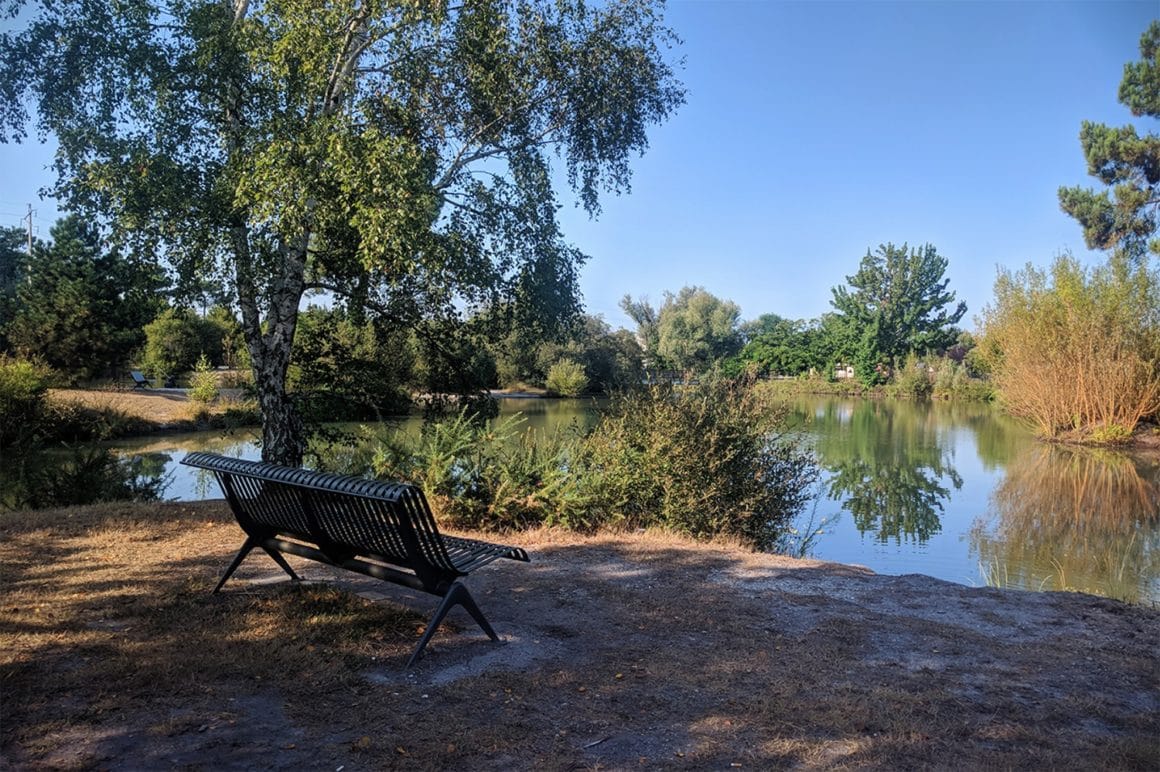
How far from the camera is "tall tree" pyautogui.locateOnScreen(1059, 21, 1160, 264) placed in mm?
21672

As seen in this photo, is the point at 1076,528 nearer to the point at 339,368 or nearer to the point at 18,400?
the point at 339,368

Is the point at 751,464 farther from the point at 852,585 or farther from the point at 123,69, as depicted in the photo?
the point at 123,69

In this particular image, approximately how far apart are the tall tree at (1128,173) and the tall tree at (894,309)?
1233 inches

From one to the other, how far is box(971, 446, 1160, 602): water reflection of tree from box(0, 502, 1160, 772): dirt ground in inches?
156

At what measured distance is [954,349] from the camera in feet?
214

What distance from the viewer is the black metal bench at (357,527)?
3.73 m

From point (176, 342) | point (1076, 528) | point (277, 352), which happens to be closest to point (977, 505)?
point (1076, 528)

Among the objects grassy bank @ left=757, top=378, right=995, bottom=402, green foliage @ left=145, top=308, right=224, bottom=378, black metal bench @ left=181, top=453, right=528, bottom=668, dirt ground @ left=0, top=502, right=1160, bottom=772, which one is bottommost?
dirt ground @ left=0, top=502, right=1160, bottom=772

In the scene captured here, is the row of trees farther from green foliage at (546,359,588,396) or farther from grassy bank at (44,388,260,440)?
grassy bank at (44,388,260,440)

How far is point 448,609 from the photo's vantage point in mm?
3826

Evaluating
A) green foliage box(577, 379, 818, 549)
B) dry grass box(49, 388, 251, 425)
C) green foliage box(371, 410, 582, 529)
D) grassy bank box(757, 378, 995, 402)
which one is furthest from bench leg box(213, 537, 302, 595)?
grassy bank box(757, 378, 995, 402)

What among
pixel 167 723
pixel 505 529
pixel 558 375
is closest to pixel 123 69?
pixel 505 529

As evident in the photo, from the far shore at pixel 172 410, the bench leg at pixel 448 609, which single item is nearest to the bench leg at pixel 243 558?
the bench leg at pixel 448 609

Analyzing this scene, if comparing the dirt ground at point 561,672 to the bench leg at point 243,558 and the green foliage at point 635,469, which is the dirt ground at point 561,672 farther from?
the green foliage at point 635,469
